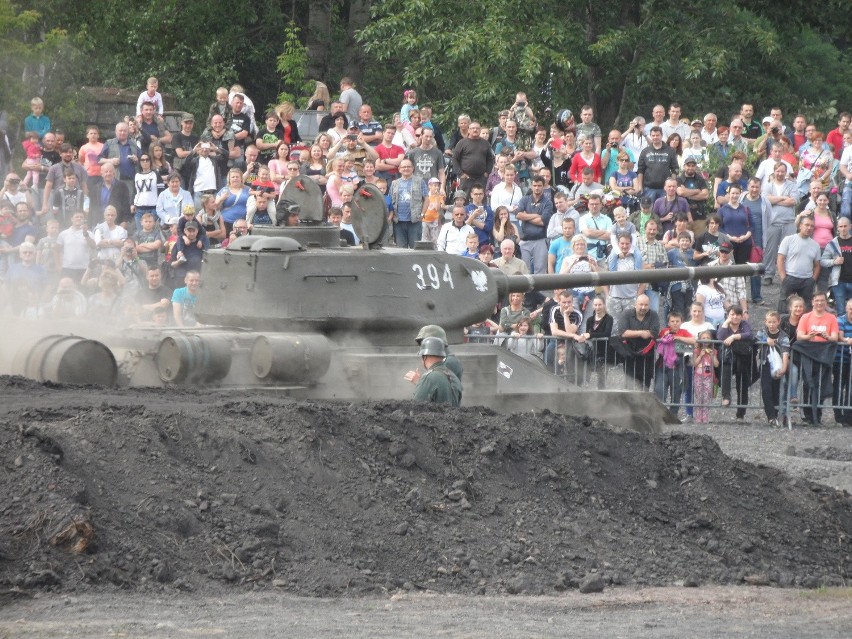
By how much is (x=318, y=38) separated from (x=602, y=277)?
20160 millimetres

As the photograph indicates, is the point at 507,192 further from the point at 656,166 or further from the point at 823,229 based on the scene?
the point at 823,229

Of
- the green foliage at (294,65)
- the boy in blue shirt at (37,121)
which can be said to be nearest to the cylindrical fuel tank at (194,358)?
the boy in blue shirt at (37,121)

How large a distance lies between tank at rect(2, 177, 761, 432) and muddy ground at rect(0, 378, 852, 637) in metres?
0.37

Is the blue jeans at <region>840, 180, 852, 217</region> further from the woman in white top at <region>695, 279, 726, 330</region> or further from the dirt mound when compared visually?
the dirt mound

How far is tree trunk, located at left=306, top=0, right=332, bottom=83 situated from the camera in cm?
3481

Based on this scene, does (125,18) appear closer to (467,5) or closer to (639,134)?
(467,5)

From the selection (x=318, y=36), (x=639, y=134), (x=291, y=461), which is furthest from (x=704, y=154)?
(x=291, y=461)

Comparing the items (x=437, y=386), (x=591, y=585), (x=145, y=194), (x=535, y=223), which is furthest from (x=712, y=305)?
(x=591, y=585)

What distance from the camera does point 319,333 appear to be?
13586 mm

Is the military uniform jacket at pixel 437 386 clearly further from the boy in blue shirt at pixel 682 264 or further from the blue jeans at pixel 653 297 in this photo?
the boy in blue shirt at pixel 682 264

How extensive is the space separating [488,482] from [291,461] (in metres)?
1.61

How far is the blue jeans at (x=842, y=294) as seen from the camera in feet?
72.1

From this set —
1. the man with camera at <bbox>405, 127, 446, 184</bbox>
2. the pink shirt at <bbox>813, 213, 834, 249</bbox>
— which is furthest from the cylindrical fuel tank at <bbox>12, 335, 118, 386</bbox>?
the pink shirt at <bbox>813, 213, 834, 249</bbox>

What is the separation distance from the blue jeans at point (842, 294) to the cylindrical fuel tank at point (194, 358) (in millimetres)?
11816
